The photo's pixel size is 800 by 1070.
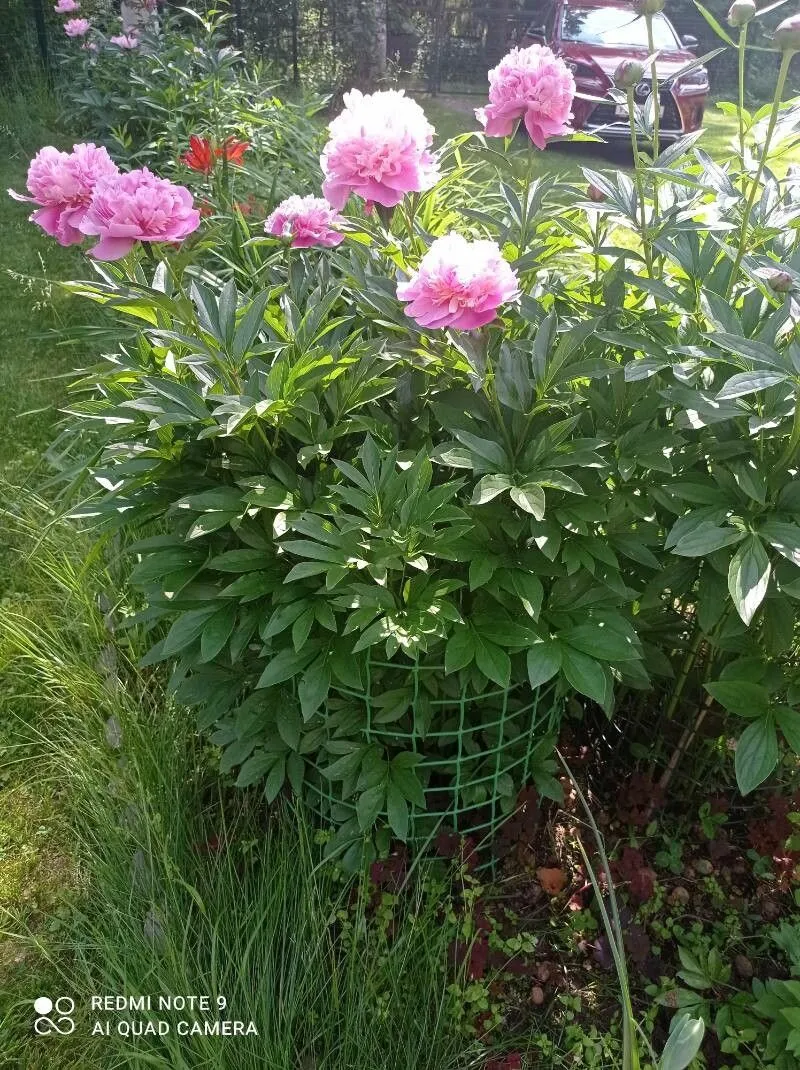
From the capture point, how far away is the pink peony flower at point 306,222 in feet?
5.47

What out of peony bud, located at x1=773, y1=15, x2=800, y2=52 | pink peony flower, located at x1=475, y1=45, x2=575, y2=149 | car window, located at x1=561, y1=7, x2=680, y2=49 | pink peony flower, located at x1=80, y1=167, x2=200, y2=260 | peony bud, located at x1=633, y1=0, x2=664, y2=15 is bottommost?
pink peony flower, located at x1=80, y1=167, x2=200, y2=260

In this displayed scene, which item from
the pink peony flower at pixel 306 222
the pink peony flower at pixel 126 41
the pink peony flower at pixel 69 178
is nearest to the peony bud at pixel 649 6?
the pink peony flower at pixel 306 222

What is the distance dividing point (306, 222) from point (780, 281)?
2.96 feet

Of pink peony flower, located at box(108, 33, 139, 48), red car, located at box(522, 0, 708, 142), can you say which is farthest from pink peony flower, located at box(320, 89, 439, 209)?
red car, located at box(522, 0, 708, 142)

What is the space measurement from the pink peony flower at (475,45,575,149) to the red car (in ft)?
18.8

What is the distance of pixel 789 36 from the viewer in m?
1.15

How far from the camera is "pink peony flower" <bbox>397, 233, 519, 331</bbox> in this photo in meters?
1.21

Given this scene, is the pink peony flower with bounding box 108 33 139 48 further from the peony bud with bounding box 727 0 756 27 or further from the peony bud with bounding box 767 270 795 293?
the peony bud with bounding box 767 270 795 293

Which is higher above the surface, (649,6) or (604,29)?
(604,29)

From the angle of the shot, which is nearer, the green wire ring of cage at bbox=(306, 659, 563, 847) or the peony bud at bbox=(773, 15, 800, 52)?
the peony bud at bbox=(773, 15, 800, 52)

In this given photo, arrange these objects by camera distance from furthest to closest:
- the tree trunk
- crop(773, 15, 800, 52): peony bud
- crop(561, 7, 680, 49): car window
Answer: the tree trunk, crop(561, 7, 680, 49): car window, crop(773, 15, 800, 52): peony bud

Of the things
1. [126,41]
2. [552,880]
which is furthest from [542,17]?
[552,880]

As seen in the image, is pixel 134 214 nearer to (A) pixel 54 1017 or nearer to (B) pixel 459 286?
(B) pixel 459 286

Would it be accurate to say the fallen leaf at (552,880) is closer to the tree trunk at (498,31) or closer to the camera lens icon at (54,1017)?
the camera lens icon at (54,1017)
